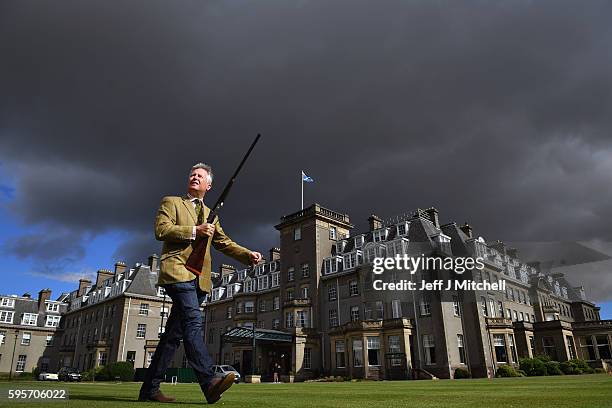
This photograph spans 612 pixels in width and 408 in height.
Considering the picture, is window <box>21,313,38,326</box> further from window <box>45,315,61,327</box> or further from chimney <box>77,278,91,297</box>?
chimney <box>77,278,91,297</box>

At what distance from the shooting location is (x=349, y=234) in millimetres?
51906

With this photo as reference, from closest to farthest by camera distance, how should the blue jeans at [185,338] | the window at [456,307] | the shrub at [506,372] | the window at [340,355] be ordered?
the blue jeans at [185,338] → the shrub at [506,372] → the window at [456,307] → the window at [340,355]

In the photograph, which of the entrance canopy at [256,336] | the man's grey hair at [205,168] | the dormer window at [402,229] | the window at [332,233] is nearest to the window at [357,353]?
the entrance canopy at [256,336]

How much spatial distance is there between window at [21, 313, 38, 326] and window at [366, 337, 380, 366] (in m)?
59.1

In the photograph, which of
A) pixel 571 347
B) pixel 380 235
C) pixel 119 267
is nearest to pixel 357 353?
pixel 380 235

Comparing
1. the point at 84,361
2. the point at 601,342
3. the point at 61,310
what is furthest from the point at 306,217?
the point at 61,310

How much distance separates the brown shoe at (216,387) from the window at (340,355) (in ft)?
126

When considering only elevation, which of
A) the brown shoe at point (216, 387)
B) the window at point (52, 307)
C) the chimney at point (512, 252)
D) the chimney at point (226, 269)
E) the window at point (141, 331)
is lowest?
the brown shoe at point (216, 387)

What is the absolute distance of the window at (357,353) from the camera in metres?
38.3

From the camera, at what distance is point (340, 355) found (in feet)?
133

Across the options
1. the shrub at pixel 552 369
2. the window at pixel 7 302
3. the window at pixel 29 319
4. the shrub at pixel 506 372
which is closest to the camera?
the shrub at pixel 506 372

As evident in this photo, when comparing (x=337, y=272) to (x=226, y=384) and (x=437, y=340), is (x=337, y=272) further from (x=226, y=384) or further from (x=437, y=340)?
(x=226, y=384)

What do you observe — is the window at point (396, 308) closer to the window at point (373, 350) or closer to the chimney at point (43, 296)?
the window at point (373, 350)

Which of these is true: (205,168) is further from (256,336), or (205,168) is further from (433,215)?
(433,215)
